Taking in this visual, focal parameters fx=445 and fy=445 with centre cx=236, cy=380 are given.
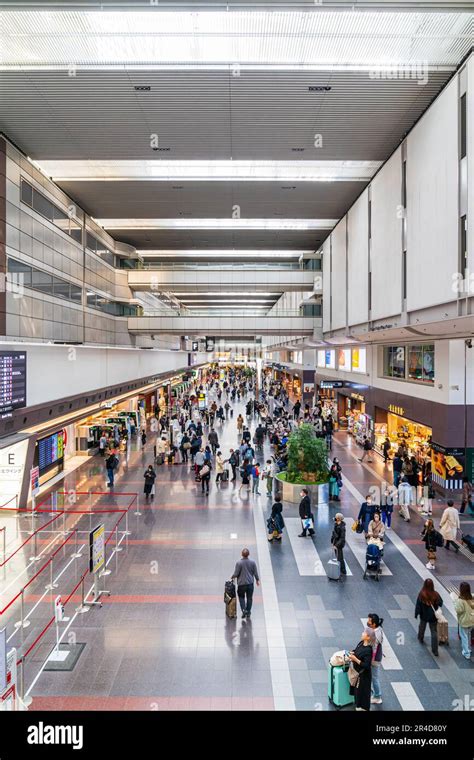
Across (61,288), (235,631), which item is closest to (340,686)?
(235,631)

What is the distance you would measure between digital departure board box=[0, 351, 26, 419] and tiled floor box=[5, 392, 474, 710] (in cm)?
438

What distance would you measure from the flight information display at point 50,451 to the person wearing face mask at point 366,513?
1073 centimetres

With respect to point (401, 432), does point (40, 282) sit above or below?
above

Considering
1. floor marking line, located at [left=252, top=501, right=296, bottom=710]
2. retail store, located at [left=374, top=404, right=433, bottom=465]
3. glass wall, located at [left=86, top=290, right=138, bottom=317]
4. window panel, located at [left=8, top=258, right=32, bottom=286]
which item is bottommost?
floor marking line, located at [left=252, top=501, right=296, bottom=710]

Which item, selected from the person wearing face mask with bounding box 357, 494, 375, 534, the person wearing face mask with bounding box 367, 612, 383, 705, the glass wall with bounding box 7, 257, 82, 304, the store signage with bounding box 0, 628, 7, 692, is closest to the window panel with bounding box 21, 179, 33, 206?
the glass wall with bounding box 7, 257, 82, 304

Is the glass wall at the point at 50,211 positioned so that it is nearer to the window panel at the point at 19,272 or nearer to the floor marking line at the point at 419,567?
the window panel at the point at 19,272

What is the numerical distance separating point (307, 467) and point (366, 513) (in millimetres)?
3405

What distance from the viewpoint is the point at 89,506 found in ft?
43.4

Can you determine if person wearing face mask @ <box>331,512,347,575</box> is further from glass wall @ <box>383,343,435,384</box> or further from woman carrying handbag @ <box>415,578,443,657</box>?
glass wall @ <box>383,343,435,384</box>

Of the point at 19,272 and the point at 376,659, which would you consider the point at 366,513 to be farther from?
the point at 19,272

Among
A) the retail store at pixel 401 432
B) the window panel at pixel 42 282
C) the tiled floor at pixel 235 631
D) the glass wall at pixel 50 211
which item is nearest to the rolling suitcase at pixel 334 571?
the tiled floor at pixel 235 631

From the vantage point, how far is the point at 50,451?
16312 mm

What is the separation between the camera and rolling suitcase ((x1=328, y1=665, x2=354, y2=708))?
209 inches
